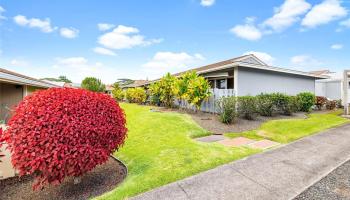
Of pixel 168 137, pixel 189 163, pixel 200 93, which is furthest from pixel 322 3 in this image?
pixel 189 163

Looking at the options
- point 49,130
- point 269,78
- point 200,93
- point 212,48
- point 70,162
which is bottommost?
point 70,162

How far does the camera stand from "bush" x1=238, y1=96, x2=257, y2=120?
1074cm

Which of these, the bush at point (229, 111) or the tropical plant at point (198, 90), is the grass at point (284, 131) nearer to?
the bush at point (229, 111)

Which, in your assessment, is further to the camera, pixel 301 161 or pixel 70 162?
pixel 301 161

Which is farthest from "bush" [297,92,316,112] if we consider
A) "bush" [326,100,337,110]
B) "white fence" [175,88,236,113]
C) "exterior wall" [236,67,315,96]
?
"white fence" [175,88,236,113]

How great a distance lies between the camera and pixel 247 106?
1085 cm

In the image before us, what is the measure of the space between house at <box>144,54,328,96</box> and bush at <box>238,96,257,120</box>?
119 cm

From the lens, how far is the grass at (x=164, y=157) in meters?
3.94

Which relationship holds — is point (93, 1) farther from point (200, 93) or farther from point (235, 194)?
point (235, 194)

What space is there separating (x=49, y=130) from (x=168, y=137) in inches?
190

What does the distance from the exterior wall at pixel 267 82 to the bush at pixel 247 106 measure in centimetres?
125

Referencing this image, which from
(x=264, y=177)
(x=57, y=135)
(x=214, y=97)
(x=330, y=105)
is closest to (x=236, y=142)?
(x=264, y=177)

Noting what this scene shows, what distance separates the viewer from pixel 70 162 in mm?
3361

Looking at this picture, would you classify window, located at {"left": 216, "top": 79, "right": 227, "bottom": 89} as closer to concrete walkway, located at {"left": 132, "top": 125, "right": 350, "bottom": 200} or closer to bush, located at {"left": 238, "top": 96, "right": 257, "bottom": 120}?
bush, located at {"left": 238, "top": 96, "right": 257, "bottom": 120}
